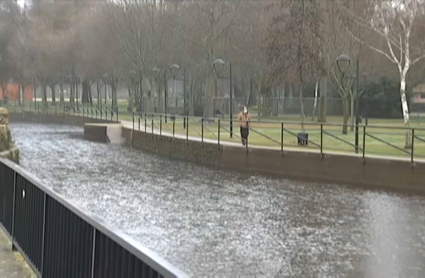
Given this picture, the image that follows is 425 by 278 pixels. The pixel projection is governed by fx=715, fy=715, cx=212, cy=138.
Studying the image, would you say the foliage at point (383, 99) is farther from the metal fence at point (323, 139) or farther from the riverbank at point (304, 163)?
the riverbank at point (304, 163)

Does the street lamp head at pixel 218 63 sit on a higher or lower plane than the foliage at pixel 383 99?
higher

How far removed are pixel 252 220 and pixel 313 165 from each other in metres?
9.48

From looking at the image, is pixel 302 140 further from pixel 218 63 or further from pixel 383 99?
→ pixel 383 99

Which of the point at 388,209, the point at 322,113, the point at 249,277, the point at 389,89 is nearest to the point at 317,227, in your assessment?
the point at 388,209

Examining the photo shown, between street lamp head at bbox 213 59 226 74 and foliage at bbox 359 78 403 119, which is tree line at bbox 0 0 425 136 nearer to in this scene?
street lamp head at bbox 213 59 226 74

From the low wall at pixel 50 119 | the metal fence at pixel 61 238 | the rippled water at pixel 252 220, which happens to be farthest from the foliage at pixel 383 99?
the metal fence at pixel 61 238

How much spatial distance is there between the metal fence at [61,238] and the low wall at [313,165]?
1399 centimetres

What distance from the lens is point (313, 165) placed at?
23.9m

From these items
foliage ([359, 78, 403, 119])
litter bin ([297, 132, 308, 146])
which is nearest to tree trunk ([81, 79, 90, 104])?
foliage ([359, 78, 403, 119])

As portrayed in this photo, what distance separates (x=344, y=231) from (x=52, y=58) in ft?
210

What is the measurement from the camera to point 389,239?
41.9 feet

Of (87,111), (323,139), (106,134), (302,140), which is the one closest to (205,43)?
(106,134)

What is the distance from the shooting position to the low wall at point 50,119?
63.7 m

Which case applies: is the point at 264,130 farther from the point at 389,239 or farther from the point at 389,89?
the point at 389,89
